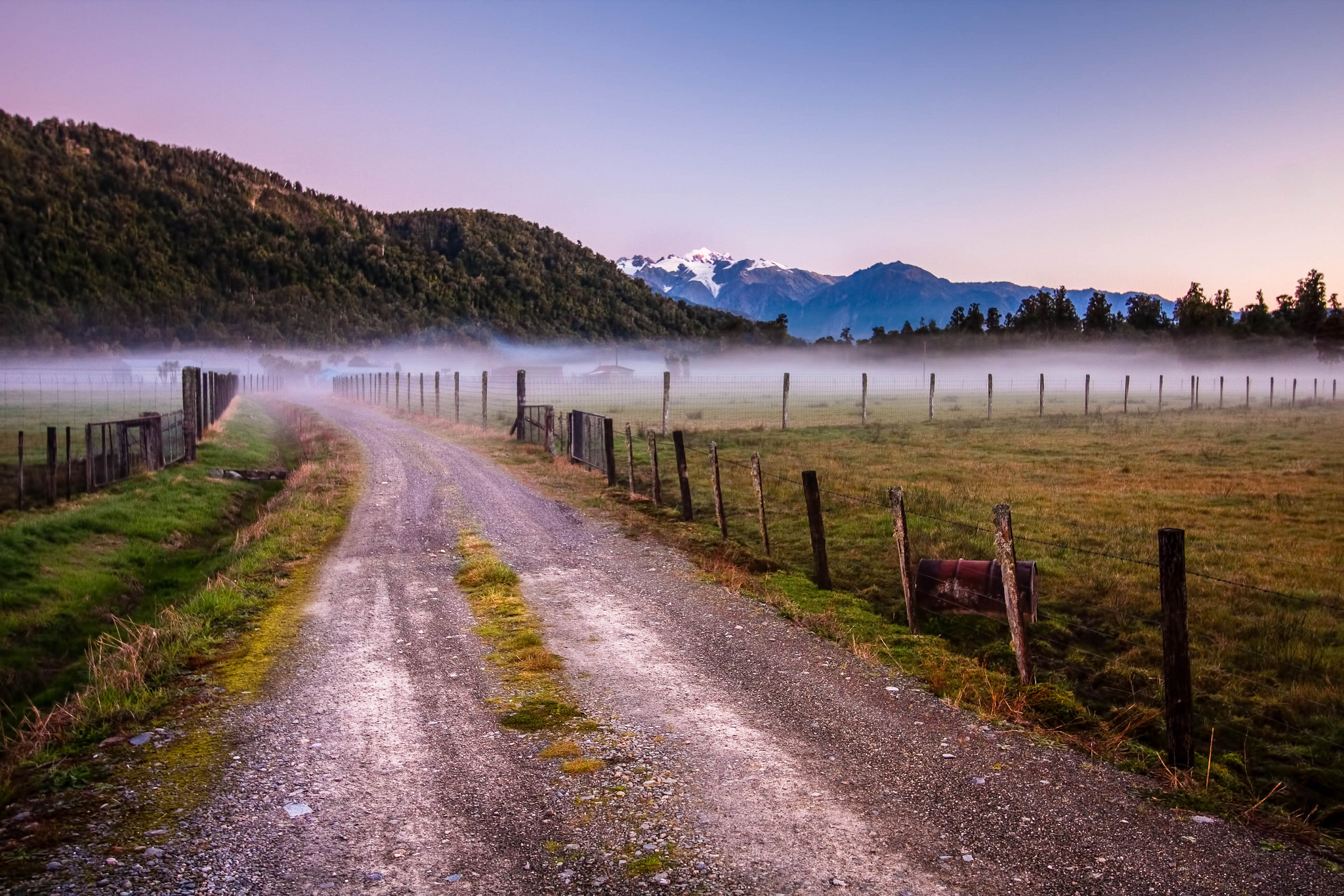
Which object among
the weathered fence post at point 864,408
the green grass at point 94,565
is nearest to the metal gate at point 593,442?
the green grass at point 94,565

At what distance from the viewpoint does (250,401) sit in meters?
71.9

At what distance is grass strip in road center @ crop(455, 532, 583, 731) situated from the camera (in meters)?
6.71

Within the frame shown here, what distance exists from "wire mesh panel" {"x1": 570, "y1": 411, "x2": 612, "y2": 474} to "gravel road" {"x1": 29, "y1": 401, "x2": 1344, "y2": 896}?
12.9 m

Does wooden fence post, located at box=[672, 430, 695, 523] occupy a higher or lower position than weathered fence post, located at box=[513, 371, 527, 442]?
lower

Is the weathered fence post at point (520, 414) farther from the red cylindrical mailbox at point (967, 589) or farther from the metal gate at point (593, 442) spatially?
the red cylindrical mailbox at point (967, 589)

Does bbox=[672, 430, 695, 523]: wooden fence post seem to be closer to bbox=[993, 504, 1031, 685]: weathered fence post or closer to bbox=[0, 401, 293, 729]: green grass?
bbox=[0, 401, 293, 729]: green grass

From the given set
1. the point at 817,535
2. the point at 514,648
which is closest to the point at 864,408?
the point at 817,535

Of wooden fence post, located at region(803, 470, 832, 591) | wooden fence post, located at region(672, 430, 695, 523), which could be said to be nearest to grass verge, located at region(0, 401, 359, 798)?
wooden fence post, located at region(672, 430, 695, 523)

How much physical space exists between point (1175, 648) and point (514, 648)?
236 inches

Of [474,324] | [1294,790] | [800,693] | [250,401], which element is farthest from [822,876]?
[474,324]

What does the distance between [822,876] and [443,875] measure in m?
2.09

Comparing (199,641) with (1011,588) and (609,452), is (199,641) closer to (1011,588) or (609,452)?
(1011,588)

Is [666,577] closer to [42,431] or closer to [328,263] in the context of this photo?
[42,431]

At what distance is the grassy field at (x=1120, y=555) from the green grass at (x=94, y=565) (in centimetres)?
819
